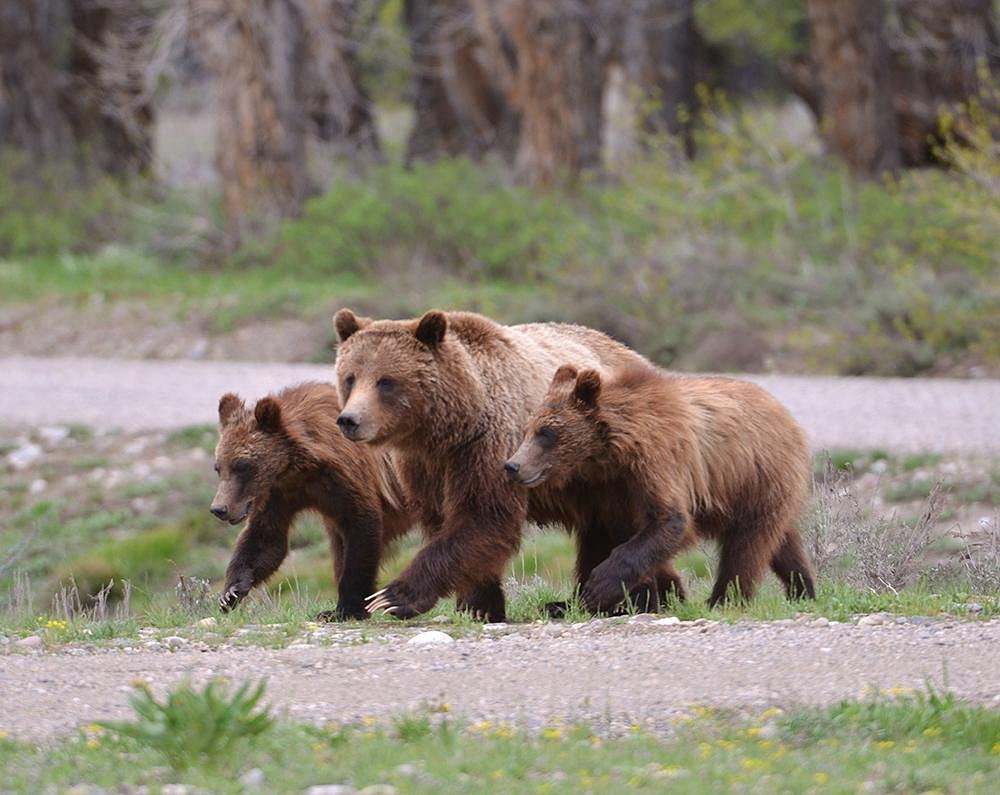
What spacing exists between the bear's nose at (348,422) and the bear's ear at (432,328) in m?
0.58

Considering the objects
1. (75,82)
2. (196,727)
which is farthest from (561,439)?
(75,82)

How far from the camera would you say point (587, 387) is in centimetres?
784

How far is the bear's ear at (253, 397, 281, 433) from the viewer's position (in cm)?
844

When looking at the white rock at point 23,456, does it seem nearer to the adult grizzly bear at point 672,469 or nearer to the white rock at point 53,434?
the white rock at point 53,434

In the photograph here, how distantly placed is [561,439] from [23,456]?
8.65 metres

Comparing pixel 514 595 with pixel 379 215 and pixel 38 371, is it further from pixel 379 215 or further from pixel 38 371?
pixel 379 215

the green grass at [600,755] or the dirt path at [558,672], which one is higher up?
the green grass at [600,755]

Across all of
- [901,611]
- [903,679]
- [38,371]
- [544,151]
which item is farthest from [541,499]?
[544,151]

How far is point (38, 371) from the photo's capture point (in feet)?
63.0

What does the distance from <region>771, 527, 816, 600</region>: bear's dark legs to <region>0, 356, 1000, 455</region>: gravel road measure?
4791 mm

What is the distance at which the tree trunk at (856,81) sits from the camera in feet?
80.4

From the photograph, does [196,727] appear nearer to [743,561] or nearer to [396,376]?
[396,376]

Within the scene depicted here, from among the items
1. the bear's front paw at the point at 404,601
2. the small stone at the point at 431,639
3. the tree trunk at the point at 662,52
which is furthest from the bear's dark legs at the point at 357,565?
the tree trunk at the point at 662,52

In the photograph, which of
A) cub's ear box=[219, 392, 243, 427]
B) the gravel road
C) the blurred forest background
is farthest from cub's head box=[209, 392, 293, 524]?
the blurred forest background
